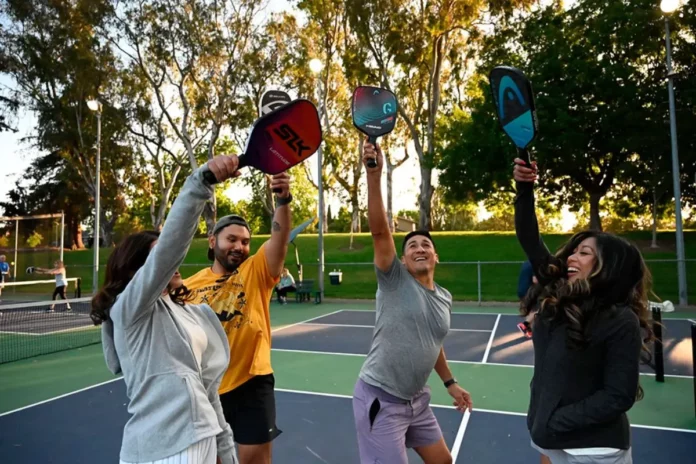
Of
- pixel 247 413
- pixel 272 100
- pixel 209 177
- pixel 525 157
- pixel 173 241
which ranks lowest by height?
pixel 247 413

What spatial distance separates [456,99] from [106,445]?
101 feet

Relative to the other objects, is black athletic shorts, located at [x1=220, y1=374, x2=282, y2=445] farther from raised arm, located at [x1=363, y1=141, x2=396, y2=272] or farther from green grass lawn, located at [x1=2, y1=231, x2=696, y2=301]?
green grass lawn, located at [x1=2, y1=231, x2=696, y2=301]

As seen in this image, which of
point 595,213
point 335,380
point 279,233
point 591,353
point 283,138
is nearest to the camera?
point 591,353

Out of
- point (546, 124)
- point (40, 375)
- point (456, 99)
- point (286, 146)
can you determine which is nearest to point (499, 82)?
point (286, 146)

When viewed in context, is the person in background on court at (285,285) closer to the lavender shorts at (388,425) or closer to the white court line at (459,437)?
the white court line at (459,437)

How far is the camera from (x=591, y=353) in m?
2.17

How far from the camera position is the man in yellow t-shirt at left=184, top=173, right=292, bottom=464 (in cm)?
333

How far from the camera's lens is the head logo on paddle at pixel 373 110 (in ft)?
9.55

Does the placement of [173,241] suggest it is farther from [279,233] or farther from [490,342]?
A: [490,342]

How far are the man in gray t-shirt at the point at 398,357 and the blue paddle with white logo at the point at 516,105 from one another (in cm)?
75

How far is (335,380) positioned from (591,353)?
222 inches

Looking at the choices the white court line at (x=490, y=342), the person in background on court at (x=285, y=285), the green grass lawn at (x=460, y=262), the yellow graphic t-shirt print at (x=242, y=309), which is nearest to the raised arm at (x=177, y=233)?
the yellow graphic t-shirt print at (x=242, y=309)

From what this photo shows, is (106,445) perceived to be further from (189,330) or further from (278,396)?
(189,330)

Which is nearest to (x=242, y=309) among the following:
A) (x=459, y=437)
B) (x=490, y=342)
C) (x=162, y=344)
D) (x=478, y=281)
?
(x=162, y=344)
